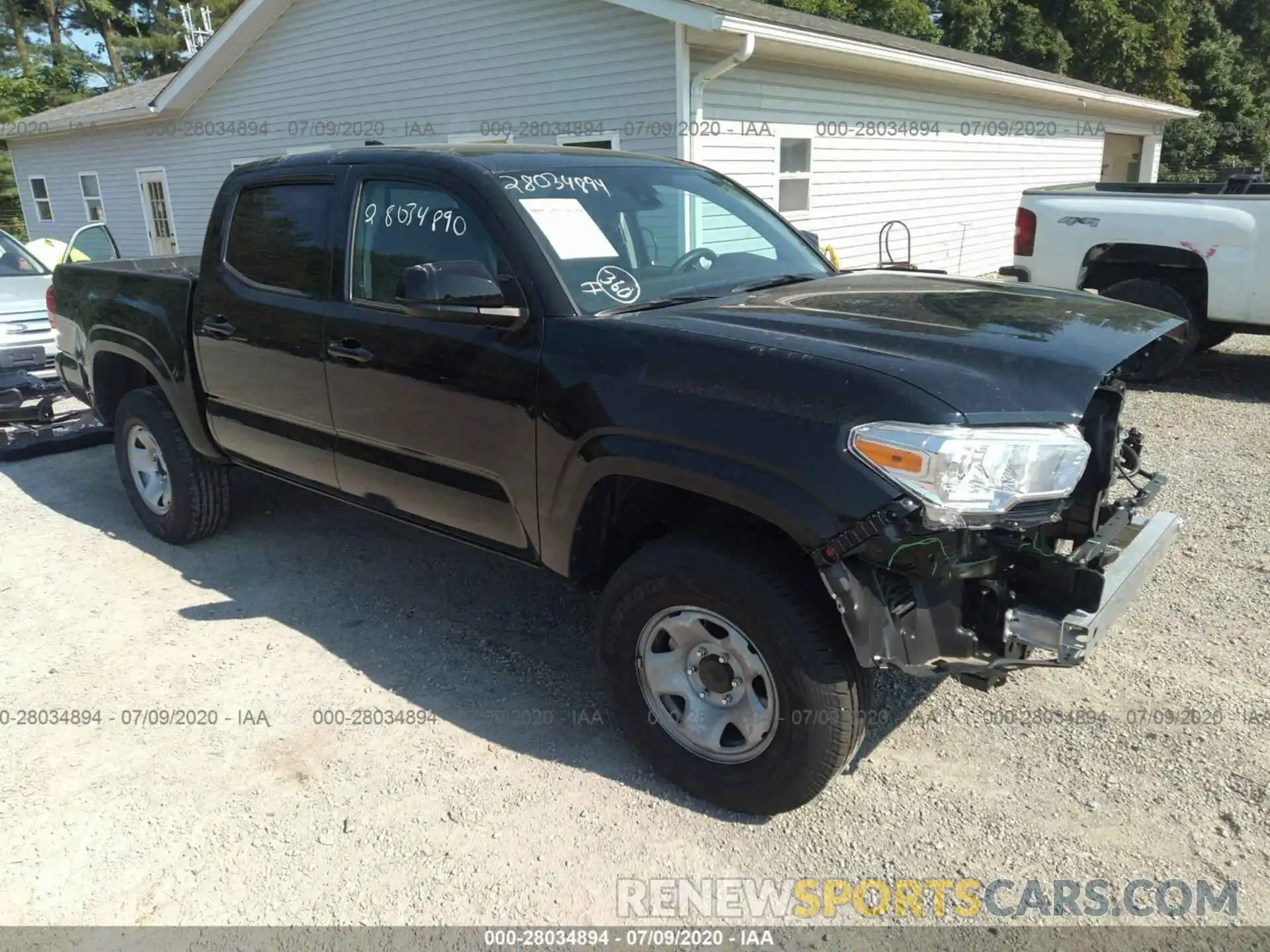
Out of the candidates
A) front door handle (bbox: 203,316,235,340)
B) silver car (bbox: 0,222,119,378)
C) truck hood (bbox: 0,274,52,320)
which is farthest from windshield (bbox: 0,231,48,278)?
front door handle (bbox: 203,316,235,340)

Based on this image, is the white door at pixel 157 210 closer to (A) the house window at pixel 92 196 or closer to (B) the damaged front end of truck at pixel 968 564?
(A) the house window at pixel 92 196

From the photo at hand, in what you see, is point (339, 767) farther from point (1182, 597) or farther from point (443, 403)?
point (1182, 597)

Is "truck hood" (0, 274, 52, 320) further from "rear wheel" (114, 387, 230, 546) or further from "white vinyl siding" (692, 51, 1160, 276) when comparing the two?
"white vinyl siding" (692, 51, 1160, 276)

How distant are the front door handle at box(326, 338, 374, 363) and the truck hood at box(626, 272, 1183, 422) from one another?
1212mm

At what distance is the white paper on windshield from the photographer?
3225 mm

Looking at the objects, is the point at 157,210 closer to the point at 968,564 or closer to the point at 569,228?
the point at 569,228

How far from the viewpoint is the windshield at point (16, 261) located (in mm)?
9062

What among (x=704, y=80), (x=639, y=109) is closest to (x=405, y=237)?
(x=704, y=80)

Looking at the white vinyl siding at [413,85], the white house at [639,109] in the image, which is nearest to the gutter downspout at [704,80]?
the white house at [639,109]

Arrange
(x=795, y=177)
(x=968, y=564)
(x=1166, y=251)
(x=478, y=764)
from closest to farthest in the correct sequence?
(x=968, y=564), (x=478, y=764), (x=1166, y=251), (x=795, y=177)

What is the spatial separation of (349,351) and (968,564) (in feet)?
8.19

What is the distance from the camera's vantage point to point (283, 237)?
13.5 feet

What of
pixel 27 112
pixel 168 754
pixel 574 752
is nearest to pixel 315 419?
pixel 168 754

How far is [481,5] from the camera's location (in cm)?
1090
